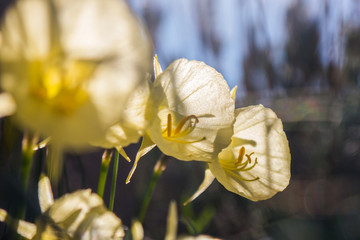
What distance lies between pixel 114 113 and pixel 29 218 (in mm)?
147

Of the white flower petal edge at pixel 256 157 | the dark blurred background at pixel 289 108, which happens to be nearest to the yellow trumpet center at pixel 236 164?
the white flower petal edge at pixel 256 157

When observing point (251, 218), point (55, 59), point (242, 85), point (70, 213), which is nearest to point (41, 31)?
point (55, 59)

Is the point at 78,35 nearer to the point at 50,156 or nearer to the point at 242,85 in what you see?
the point at 50,156

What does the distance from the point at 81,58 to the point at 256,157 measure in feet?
0.64

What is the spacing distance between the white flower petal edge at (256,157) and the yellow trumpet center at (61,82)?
17 centimetres

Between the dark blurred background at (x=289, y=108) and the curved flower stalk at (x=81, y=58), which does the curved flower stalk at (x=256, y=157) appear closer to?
the curved flower stalk at (x=81, y=58)

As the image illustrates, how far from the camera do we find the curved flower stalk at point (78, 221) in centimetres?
21

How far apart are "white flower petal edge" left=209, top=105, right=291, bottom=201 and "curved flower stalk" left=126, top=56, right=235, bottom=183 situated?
37 millimetres

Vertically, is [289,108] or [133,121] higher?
[133,121]

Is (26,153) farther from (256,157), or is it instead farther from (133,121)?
(256,157)

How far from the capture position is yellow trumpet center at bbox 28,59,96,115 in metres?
0.15

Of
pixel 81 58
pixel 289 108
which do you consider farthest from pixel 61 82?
pixel 289 108

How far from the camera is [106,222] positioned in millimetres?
217

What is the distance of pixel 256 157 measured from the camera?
1.00ft
